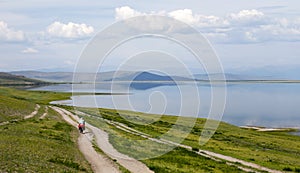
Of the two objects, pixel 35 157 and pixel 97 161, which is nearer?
pixel 35 157

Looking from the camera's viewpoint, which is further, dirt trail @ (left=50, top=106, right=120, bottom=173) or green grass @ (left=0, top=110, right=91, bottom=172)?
dirt trail @ (left=50, top=106, right=120, bottom=173)

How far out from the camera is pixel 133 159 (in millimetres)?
40688

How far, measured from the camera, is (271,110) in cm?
18462

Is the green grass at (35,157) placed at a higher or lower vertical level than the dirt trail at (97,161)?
higher

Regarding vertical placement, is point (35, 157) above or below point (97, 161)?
above

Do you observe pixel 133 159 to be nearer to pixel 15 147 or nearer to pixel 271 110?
pixel 15 147

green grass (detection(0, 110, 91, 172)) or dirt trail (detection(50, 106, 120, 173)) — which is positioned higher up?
green grass (detection(0, 110, 91, 172))

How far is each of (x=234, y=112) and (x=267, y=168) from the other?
132809mm

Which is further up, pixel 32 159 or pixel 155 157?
pixel 32 159

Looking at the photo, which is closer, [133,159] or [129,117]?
[133,159]

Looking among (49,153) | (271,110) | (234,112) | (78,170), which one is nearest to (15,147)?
(49,153)

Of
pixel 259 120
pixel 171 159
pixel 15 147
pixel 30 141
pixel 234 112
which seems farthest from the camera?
pixel 234 112

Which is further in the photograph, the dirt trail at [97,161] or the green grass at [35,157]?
the dirt trail at [97,161]

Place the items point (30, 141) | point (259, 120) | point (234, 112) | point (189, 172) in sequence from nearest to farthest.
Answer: point (189, 172), point (30, 141), point (259, 120), point (234, 112)
